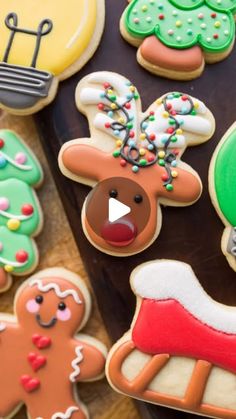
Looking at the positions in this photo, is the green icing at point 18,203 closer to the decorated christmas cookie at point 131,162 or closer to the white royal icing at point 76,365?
the decorated christmas cookie at point 131,162

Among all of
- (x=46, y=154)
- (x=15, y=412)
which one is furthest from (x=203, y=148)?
(x=15, y=412)

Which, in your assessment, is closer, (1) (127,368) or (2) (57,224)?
(1) (127,368)

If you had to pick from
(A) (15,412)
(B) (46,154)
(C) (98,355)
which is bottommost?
(A) (15,412)

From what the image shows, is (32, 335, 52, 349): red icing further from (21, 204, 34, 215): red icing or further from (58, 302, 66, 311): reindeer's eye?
(21, 204, 34, 215): red icing

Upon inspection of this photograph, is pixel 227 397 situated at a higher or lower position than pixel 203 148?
lower

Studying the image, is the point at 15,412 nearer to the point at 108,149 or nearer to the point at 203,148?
the point at 108,149
